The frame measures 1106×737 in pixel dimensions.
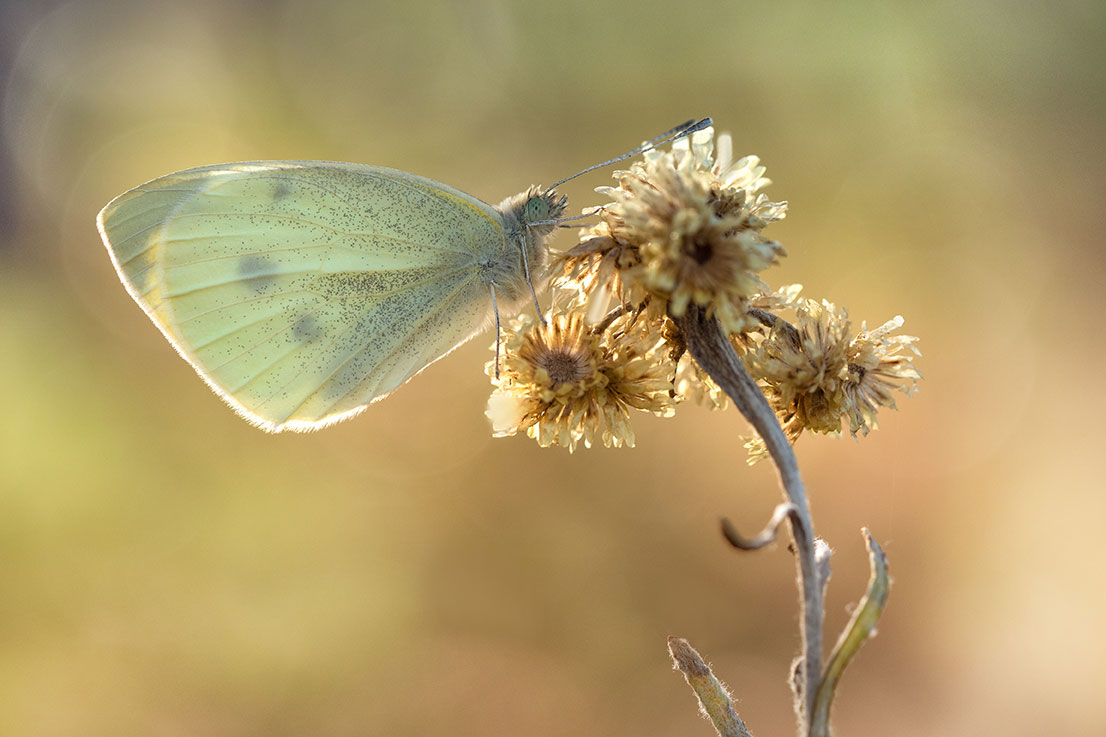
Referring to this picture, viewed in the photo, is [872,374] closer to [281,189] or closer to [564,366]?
[564,366]

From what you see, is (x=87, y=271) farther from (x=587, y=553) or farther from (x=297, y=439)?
(x=587, y=553)

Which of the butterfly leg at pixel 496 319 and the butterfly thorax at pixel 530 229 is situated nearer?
the butterfly leg at pixel 496 319

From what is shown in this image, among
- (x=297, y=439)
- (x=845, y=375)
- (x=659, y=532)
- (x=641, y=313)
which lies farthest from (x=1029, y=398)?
(x=297, y=439)

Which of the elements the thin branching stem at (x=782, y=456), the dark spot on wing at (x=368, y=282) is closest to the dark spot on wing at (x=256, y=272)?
the dark spot on wing at (x=368, y=282)

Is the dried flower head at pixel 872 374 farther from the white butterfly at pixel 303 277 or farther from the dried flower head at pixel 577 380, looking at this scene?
the white butterfly at pixel 303 277

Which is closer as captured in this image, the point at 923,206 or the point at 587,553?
the point at 587,553

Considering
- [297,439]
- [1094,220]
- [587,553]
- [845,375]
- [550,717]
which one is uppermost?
[1094,220]
